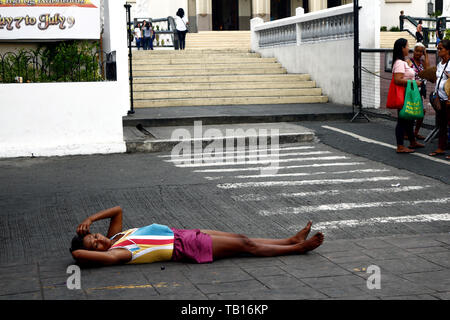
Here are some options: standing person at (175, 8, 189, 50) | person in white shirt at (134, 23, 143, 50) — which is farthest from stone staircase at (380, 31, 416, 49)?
person in white shirt at (134, 23, 143, 50)

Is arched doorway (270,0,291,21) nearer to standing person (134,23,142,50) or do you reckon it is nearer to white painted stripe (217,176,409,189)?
standing person (134,23,142,50)

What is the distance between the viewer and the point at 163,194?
8.88 metres

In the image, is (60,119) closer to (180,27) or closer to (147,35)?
(180,27)

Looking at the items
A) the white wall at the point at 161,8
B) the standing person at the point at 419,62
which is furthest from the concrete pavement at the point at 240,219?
the white wall at the point at 161,8

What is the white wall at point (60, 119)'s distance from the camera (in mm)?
11930

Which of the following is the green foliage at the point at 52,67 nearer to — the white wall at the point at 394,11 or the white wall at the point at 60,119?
the white wall at the point at 60,119

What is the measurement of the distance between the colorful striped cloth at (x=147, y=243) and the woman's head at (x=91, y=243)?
9 centimetres

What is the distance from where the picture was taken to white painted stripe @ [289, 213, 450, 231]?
7.24 meters

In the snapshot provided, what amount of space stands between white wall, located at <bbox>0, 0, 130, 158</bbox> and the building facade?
2823 centimetres

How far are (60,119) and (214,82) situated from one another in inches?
321

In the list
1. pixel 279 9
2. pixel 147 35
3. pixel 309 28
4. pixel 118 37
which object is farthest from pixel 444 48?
pixel 279 9
